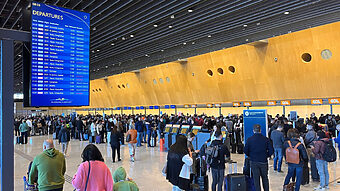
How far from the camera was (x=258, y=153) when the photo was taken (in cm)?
527

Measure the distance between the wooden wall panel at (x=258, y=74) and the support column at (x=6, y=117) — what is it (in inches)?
644

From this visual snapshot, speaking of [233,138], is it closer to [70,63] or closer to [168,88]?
[70,63]

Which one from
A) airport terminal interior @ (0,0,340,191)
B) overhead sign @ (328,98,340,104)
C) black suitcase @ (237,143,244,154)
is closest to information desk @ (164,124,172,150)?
airport terminal interior @ (0,0,340,191)

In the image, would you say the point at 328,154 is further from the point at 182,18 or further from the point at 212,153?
the point at 182,18

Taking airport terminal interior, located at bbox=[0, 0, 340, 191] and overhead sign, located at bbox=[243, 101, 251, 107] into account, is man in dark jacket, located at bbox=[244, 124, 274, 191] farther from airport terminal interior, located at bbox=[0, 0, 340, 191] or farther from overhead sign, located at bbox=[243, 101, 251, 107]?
overhead sign, located at bbox=[243, 101, 251, 107]

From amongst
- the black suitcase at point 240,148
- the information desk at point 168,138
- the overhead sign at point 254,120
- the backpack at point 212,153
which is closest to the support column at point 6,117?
the backpack at point 212,153

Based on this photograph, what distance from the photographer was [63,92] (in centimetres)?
400

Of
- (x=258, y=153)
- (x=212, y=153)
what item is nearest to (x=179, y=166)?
(x=212, y=153)

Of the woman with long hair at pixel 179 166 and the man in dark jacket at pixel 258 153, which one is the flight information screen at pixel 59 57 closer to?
the woman with long hair at pixel 179 166

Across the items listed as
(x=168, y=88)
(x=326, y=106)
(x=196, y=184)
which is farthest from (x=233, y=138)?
(x=168, y=88)

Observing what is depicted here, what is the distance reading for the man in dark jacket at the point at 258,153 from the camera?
5250mm

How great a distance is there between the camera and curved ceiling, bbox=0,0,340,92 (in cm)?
1025

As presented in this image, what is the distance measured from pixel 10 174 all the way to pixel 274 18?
12428 mm

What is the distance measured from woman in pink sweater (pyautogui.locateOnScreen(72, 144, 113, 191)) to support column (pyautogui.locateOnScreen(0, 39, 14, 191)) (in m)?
1.03
